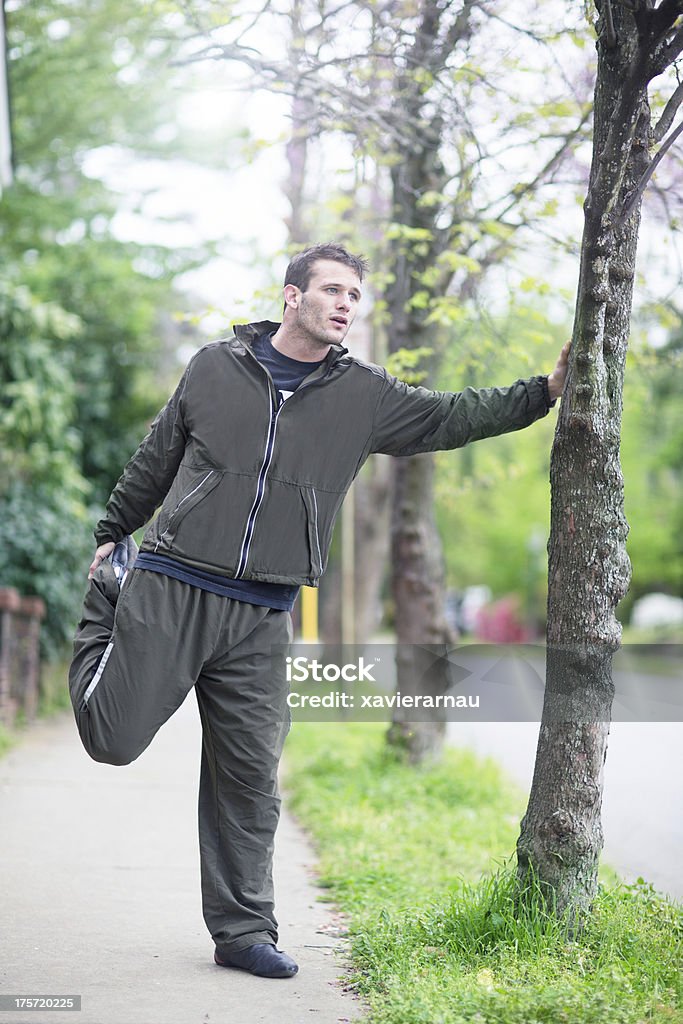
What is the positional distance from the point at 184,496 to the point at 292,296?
792 mm

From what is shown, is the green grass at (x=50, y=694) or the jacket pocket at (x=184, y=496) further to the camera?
the green grass at (x=50, y=694)

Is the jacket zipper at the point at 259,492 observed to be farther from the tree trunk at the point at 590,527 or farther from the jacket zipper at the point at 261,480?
the tree trunk at the point at 590,527

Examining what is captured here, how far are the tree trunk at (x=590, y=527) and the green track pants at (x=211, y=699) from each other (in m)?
0.95

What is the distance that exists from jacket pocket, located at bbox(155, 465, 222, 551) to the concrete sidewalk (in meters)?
1.38

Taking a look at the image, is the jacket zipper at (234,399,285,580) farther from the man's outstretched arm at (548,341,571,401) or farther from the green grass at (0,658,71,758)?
the green grass at (0,658,71,758)

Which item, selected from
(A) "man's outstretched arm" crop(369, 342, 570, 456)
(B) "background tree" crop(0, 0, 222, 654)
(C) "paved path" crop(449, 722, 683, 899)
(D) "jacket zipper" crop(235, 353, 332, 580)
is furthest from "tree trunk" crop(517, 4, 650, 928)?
(B) "background tree" crop(0, 0, 222, 654)

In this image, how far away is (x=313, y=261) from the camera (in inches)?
174

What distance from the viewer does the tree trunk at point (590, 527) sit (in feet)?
14.5

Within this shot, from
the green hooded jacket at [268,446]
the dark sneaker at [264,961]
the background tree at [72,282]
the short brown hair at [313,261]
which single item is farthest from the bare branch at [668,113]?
the background tree at [72,282]

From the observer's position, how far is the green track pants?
13.5 feet

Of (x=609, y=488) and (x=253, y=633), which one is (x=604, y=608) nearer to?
(x=609, y=488)

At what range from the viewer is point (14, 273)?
46.6 ft

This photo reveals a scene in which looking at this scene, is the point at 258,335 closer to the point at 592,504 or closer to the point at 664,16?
the point at 592,504

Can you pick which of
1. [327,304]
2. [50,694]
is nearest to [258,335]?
[327,304]
